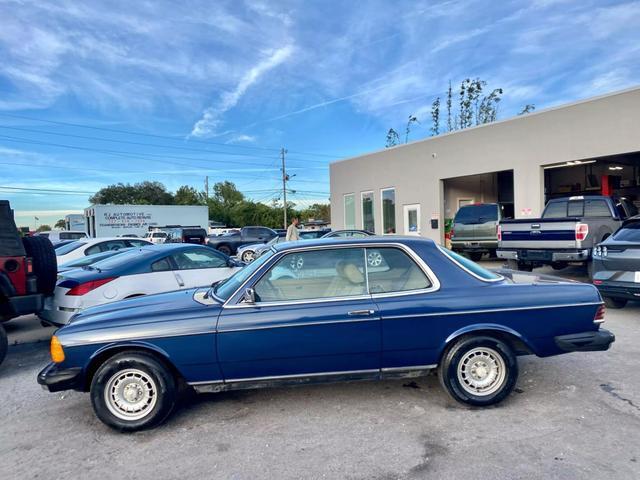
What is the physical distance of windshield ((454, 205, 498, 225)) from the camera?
539 inches

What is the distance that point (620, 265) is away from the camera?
246 inches

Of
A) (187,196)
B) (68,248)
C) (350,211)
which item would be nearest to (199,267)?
(68,248)

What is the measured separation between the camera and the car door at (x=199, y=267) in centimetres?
660

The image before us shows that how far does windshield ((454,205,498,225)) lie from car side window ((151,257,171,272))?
1040cm

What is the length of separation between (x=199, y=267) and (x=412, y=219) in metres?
13.8

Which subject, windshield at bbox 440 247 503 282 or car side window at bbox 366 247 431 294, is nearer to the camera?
car side window at bbox 366 247 431 294

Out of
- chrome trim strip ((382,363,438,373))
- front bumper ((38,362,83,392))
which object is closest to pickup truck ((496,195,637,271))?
chrome trim strip ((382,363,438,373))

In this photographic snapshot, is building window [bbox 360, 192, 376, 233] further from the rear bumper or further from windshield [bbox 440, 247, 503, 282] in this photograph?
windshield [bbox 440, 247, 503, 282]

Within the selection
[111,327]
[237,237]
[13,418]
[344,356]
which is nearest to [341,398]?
[344,356]

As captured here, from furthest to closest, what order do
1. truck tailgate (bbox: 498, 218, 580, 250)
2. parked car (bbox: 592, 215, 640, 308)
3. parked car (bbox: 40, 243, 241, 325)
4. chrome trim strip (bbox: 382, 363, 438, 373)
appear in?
truck tailgate (bbox: 498, 218, 580, 250), parked car (bbox: 592, 215, 640, 308), parked car (bbox: 40, 243, 241, 325), chrome trim strip (bbox: 382, 363, 438, 373)

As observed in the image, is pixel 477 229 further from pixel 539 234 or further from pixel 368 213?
pixel 368 213

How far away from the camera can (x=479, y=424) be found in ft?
11.1

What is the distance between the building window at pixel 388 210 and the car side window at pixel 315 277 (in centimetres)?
1640

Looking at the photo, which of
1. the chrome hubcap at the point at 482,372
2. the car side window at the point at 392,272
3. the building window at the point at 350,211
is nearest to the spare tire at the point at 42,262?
the car side window at the point at 392,272
